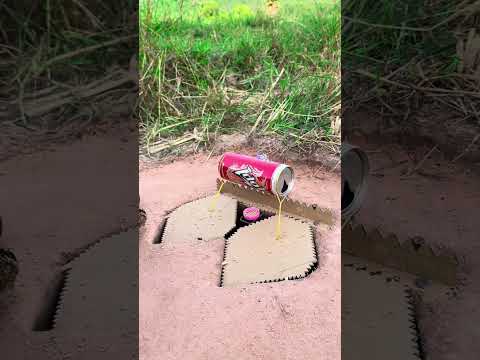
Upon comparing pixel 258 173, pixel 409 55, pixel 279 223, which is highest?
pixel 409 55

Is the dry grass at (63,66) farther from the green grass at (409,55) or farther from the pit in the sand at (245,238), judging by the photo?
the green grass at (409,55)

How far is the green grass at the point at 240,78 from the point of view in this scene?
300 centimetres

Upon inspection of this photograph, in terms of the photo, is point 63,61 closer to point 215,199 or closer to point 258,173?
point 215,199

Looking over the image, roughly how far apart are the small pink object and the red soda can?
0.35ft

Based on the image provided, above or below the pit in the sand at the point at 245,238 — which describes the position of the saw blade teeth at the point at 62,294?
below

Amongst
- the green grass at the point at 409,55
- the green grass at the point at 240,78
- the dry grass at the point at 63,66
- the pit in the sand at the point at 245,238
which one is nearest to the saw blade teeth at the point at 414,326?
the pit in the sand at the point at 245,238

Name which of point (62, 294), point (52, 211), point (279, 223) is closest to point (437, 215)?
point (279, 223)

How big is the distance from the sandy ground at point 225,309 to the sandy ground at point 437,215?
0.84ft

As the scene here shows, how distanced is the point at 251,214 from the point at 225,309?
24.2 inches

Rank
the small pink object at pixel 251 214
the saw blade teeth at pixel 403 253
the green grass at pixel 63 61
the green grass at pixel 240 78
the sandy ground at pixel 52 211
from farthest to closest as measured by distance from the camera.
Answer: the green grass at pixel 63 61, the green grass at pixel 240 78, the small pink object at pixel 251 214, the saw blade teeth at pixel 403 253, the sandy ground at pixel 52 211

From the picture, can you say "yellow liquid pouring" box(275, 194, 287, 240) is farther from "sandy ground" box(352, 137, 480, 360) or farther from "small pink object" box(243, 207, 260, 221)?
"sandy ground" box(352, 137, 480, 360)

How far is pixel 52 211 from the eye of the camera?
7.22ft

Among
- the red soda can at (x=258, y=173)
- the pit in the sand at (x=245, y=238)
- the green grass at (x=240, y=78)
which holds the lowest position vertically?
the pit in the sand at (x=245, y=238)

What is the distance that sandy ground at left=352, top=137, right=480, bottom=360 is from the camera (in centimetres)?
149
